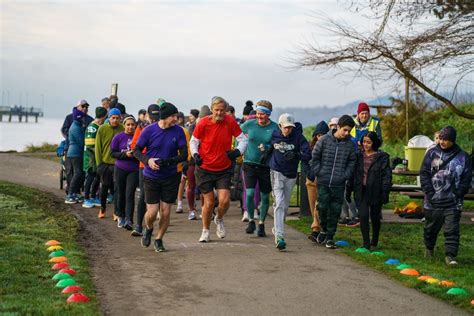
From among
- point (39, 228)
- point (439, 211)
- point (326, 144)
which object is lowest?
point (39, 228)

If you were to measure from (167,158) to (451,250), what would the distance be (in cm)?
383

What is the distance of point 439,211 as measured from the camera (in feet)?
37.3

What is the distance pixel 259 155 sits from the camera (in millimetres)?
13000

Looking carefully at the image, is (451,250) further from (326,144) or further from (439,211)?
(326,144)

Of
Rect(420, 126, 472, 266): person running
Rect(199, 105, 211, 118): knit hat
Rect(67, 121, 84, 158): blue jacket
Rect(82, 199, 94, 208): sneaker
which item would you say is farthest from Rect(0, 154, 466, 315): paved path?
Rect(67, 121, 84, 158): blue jacket

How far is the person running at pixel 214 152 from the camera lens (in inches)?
481

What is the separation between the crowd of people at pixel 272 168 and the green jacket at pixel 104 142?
2 centimetres

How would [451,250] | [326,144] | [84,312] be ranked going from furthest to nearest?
[326,144], [451,250], [84,312]

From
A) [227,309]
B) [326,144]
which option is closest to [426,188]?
[326,144]

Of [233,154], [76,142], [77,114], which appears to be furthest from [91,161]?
[233,154]

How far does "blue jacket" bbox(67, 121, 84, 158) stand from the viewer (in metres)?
17.4

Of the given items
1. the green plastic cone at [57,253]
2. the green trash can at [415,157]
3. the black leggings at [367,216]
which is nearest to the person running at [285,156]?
the black leggings at [367,216]

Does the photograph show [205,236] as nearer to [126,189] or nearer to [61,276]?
[126,189]

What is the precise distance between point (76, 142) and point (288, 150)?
21.2 feet
